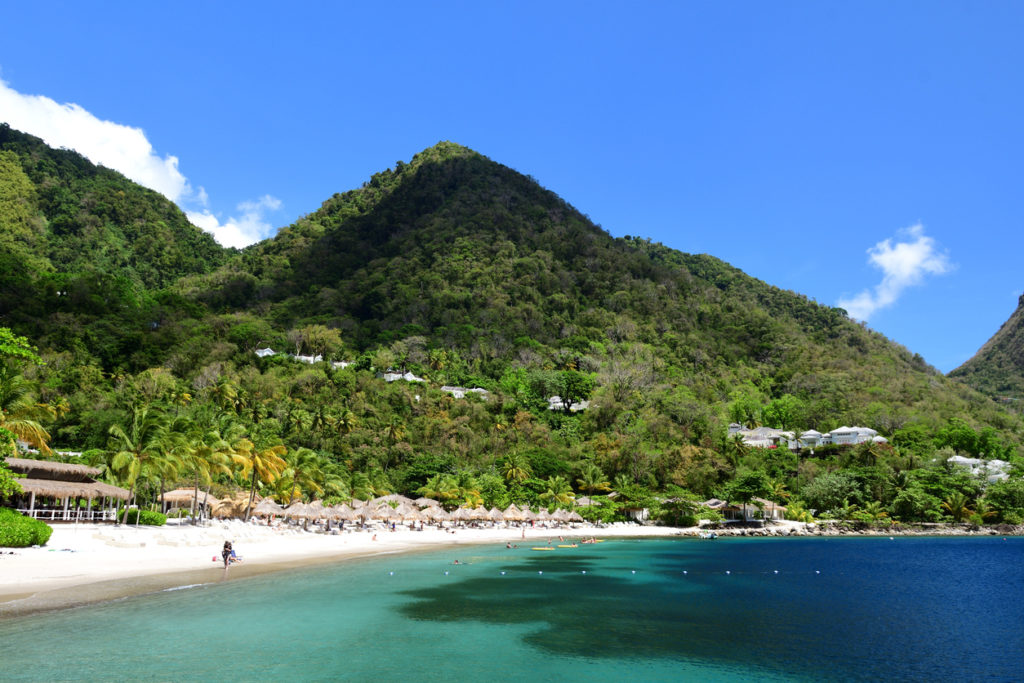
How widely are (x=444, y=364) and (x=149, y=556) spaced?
7284 centimetres

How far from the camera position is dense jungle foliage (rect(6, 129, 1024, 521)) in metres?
63.8

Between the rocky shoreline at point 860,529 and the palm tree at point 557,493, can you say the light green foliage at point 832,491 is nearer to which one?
the rocky shoreline at point 860,529

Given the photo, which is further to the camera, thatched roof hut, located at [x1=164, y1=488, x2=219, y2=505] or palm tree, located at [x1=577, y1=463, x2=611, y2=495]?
palm tree, located at [x1=577, y1=463, x2=611, y2=495]

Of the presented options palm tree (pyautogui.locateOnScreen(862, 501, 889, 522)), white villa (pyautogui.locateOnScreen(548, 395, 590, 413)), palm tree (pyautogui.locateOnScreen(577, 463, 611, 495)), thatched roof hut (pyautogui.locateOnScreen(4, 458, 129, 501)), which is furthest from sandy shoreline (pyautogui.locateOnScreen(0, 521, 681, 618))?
white villa (pyautogui.locateOnScreen(548, 395, 590, 413))

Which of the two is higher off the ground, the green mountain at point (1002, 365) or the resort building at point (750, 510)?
the green mountain at point (1002, 365)

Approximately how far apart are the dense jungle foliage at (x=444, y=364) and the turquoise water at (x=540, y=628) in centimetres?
1593

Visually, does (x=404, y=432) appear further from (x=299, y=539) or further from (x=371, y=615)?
(x=371, y=615)

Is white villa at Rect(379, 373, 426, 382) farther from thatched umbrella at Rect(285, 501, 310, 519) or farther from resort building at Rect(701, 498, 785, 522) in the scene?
resort building at Rect(701, 498, 785, 522)

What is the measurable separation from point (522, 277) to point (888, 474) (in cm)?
8112

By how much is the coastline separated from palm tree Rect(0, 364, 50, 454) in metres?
4.84

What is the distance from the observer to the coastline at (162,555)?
20.2 meters

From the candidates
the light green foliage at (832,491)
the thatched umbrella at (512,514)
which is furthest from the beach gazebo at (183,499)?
the light green foliage at (832,491)

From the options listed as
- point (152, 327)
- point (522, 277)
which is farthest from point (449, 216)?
point (152, 327)

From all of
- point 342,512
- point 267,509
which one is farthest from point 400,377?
point 267,509
